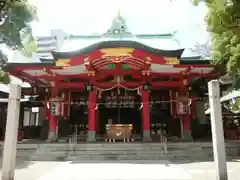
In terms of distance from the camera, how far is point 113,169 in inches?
327

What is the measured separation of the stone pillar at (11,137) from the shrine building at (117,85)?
663 cm

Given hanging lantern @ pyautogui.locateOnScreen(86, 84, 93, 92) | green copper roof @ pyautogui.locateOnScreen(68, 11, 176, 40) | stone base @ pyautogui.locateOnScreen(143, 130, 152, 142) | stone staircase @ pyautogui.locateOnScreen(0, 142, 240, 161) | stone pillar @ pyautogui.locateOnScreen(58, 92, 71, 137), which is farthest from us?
green copper roof @ pyautogui.locateOnScreen(68, 11, 176, 40)

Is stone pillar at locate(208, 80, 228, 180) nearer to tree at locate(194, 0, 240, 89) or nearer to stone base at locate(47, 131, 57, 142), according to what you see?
tree at locate(194, 0, 240, 89)

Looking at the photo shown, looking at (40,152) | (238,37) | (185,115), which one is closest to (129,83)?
(185,115)

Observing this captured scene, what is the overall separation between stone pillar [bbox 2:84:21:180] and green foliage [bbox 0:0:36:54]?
2433mm

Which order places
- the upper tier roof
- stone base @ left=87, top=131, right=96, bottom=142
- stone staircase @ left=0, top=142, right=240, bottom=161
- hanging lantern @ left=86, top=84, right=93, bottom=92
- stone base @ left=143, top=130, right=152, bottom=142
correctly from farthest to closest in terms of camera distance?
1. hanging lantern @ left=86, top=84, right=93, bottom=92
2. stone base @ left=87, top=131, right=96, bottom=142
3. stone base @ left=143, top=130, right=152, bottom=142
4. the upper tier roof
5. stone staircase @ left=0, top=142, right=240, bottom=161

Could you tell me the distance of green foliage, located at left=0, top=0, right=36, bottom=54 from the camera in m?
7.33

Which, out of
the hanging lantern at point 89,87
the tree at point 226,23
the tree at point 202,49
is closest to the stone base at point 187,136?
the tree at point 202,49

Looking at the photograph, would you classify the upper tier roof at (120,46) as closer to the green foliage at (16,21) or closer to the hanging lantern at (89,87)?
the hanging lantern at (89,87)

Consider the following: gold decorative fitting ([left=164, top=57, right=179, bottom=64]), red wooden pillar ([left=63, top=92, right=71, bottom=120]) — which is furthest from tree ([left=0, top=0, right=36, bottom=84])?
gold decorative fitting ([left=164, top=57, right=179, bottom=64])

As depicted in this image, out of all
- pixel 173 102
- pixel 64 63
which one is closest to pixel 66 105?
pixel 64 63

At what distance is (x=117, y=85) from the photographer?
14.0 metres

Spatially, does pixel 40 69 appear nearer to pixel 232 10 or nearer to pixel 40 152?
pixel 40 152

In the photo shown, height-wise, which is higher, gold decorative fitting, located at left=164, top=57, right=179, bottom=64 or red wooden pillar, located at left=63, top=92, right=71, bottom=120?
gold decorative fitting, located at left=164, top=57, right=179, bottom=64
